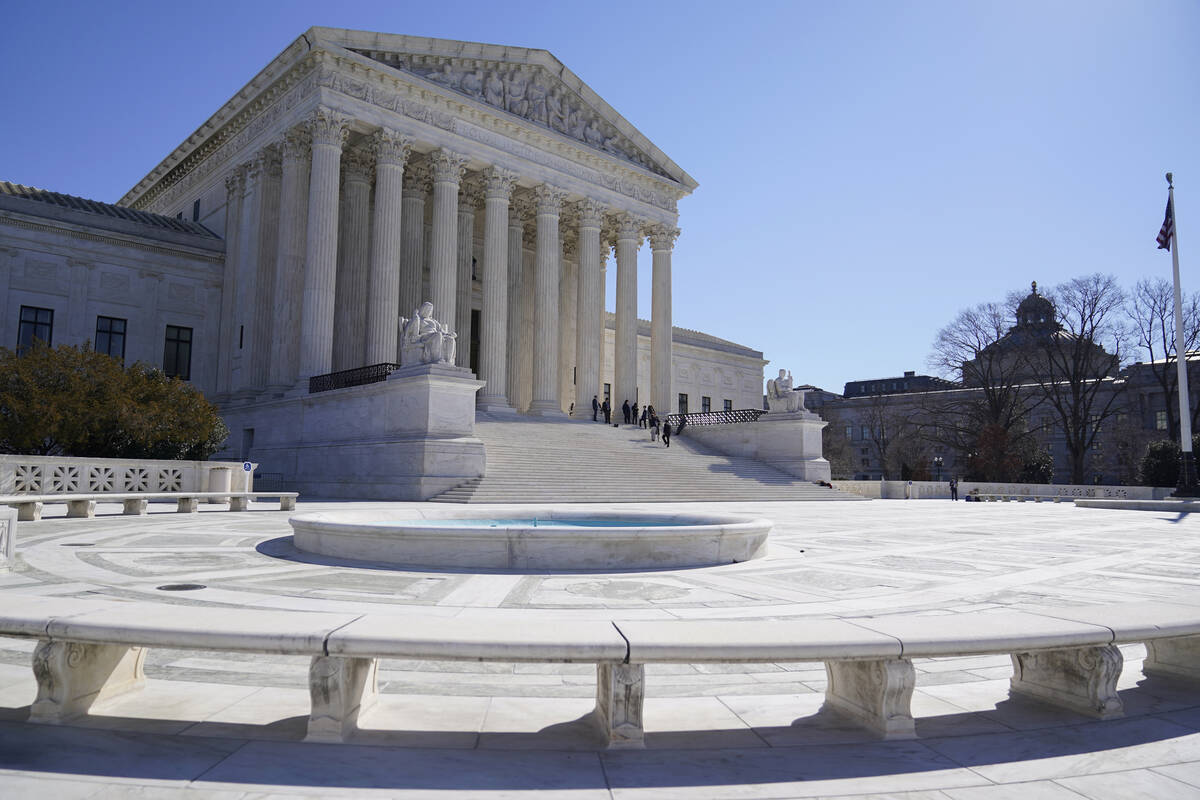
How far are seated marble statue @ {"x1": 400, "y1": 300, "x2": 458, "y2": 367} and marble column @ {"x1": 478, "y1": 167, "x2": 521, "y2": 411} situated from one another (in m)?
10.2

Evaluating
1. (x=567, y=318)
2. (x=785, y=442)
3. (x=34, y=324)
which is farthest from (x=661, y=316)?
(x=34, y=324)

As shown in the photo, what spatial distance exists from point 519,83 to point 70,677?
40.6 m

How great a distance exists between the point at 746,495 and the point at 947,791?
27.7 meters

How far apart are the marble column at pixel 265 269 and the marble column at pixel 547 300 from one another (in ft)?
42.2

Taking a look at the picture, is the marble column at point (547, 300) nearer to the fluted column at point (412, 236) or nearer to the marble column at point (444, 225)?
the marble column at point (444, 225)

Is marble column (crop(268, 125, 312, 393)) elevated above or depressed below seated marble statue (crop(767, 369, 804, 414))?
above

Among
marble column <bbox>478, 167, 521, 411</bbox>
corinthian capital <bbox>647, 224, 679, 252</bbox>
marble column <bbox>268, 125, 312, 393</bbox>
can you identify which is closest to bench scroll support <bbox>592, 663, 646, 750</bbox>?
marble column <bbox>268, 125, 312, 393</bbox>

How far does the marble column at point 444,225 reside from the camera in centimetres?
3725

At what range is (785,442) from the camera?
122 feet

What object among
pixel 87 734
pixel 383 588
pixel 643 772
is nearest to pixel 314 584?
pixel 383 588

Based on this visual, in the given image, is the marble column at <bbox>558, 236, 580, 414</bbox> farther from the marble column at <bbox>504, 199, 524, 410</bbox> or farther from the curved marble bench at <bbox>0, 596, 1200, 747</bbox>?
the curved marble bench at <bbox>0, 596, 1200, 747</bbox>

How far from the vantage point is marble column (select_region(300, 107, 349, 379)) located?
3316 centimetres

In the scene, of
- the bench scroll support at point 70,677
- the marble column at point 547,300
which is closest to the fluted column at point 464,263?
the marble column at point 547,300

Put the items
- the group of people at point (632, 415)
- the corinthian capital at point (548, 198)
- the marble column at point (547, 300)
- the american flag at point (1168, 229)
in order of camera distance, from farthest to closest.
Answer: the group of people at point (632, 415) → the corinthian capital at point (548, 198) → the marble column at point (547, 300) → the american flag at point (1168, 229)
